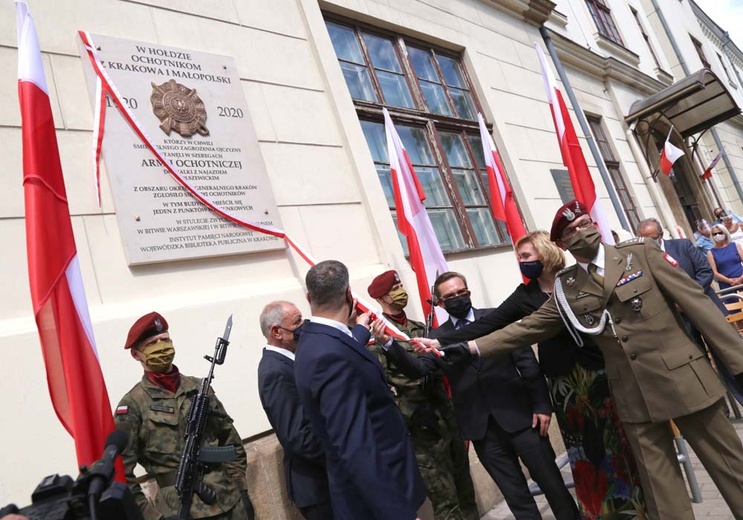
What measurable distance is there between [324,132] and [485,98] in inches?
124

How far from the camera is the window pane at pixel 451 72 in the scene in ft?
23.3

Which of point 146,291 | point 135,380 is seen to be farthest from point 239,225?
point 135,380

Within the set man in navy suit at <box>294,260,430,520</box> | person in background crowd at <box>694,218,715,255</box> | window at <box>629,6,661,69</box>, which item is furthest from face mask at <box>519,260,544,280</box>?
window at <box>629,6,661,69</box>

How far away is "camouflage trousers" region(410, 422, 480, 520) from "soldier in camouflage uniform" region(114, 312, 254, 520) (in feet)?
3.30

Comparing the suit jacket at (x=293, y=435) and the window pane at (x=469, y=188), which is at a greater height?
the window pane at (x=469, y=188)

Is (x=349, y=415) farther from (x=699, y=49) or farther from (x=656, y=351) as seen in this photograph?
(x=699, y=49)

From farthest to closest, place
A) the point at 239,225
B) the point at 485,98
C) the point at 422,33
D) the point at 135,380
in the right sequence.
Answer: the point at 485,98, the point at 422,33, the point at 239,225, the point at 135,380

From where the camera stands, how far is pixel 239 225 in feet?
12.7

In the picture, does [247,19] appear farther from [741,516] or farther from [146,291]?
[741,516]

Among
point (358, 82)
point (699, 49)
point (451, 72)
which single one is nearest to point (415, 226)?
point (358, 82)

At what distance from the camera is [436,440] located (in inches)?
128

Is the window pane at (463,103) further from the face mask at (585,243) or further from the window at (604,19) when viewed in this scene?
the window at (604,19)

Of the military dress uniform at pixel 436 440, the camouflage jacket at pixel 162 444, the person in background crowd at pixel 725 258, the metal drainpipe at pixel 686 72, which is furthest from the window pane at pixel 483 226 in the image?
the metal drainpipe at pixel 686 72

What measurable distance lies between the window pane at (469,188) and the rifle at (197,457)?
4373 mm
